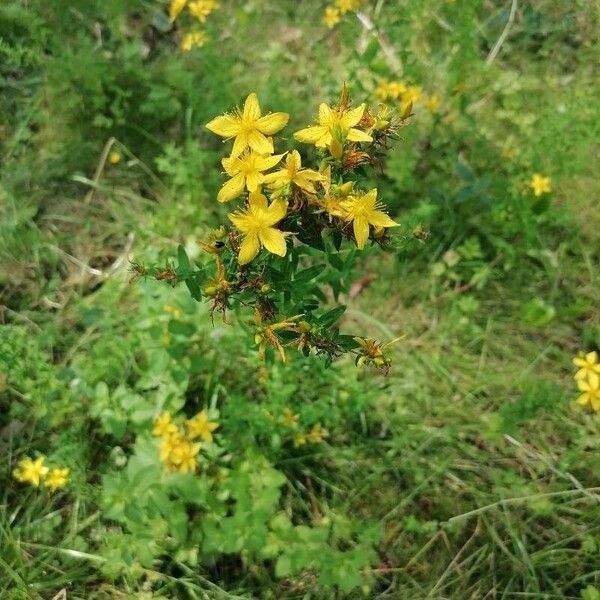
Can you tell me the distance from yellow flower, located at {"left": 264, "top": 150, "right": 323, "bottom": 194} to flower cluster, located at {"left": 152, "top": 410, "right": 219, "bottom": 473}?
1.11 metres

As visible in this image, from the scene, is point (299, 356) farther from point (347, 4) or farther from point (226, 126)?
point (347, 4)

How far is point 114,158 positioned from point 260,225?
6.20 ft

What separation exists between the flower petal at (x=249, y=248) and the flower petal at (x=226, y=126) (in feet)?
1.02

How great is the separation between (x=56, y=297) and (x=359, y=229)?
6.15ft

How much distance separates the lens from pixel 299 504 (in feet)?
7.70

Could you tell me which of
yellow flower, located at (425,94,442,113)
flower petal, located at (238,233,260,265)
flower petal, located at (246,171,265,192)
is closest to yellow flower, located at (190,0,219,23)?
yellow flower, located at (425,94,442,113)

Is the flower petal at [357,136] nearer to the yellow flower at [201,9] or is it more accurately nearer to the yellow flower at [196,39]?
the yellow flower at [196,39]

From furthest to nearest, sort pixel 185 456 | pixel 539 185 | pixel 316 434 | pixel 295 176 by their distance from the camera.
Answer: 1. pixel 539 185
2. pixel 316 434
3. pixel 185 456
4. pixel 295 176

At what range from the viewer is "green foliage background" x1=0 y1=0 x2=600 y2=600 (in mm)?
2189

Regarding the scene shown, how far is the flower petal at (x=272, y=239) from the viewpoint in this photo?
4.44ft

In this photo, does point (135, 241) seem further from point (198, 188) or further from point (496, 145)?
point (496, 145)

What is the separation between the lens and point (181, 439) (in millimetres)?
2086

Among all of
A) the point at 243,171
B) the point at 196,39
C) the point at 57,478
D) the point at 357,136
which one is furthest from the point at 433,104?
the point at 57,478

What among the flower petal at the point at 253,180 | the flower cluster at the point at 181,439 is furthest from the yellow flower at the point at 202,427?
the flower petal at the point at 253,180
